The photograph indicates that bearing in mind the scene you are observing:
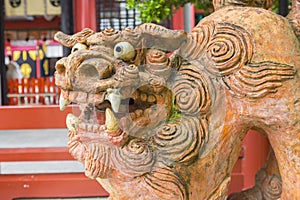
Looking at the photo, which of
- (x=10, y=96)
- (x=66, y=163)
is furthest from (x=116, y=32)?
(x=10, y=96)

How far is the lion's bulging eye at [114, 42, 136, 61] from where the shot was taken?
0.60 m

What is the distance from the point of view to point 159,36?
0.63 meters

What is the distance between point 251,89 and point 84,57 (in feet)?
0.85

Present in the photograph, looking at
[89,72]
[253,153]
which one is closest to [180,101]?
[89,72]

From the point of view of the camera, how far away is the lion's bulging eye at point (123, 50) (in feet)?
1.97

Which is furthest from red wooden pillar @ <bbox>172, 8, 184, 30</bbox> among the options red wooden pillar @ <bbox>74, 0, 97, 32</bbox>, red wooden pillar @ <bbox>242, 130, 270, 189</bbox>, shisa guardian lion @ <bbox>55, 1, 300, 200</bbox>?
shisa guardian lion @ <bbox>55, 1, 300, 200</bbox>

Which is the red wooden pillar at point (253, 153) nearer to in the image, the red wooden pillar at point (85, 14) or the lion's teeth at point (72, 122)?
the lion's teeth at point (72, 122)

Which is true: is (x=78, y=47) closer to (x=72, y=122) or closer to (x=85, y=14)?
(x=72, y=122)

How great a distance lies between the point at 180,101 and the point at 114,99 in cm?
12

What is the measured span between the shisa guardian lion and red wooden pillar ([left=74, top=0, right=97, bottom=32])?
403cm

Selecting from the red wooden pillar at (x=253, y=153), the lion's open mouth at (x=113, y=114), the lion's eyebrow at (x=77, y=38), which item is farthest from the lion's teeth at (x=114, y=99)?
the red wooden pillar at (x=253, y=153)

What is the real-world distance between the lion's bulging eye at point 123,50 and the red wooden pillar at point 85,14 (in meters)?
4.08

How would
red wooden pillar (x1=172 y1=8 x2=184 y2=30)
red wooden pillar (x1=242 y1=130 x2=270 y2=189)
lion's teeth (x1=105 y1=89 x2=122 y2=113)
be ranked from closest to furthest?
lion's teeth (x1=105 y1=89 x2=122 y2=113)
red wooden pillar (x1=242 y1=130 x2=270 y2=189)
red wooden pillar (x1=172 y1=8 x2=184 y2=30)

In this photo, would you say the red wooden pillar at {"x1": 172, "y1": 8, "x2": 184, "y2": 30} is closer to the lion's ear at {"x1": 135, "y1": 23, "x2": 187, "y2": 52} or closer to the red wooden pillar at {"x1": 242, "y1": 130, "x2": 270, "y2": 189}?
the red wooden pillar at {"x1": 242, "y1": 130, "x2": 270, "y2": 189}
